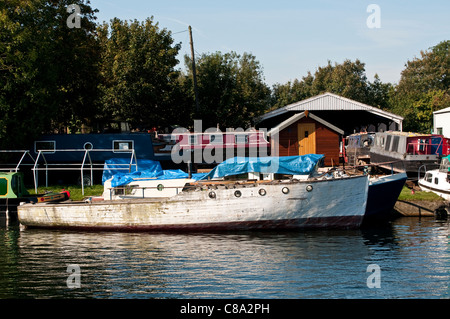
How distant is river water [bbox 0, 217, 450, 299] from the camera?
51.3ft

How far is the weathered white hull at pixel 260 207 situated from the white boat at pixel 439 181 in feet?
21.6

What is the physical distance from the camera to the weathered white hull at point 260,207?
24.1 metres

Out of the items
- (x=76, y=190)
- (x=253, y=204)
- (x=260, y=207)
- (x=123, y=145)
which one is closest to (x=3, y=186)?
(x=76, y=190)

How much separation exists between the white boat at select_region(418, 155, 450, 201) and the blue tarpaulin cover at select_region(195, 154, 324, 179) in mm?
7528

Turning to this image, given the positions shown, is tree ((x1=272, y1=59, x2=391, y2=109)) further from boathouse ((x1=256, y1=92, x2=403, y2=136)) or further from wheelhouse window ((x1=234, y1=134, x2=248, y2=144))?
wheelhouse window ((x1=234, y1=134, x2=248, y2=144))

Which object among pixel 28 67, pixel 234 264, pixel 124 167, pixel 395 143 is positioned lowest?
pixel 234 264

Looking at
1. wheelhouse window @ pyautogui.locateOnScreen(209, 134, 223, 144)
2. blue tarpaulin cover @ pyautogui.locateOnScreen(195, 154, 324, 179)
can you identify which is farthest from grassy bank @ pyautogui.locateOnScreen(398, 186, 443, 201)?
wheelhouse window @ pyautogui.locateOnScreen(209, 134, 223, 144)

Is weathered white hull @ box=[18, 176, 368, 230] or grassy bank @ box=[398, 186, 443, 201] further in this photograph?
grassy bank @ box=[398, 186, 443, 201]

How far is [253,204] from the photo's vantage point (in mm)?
24375

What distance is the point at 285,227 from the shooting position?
24.6 meters

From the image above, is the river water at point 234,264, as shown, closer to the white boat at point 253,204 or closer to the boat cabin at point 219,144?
the white boat at point 253,204

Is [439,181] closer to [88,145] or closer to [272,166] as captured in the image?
[272,166]

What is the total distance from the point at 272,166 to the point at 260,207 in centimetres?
253
